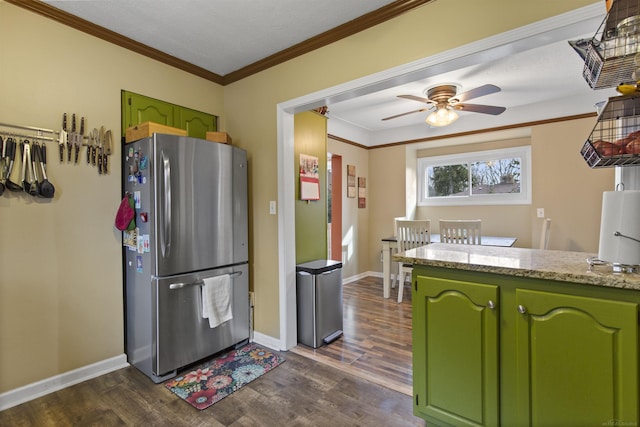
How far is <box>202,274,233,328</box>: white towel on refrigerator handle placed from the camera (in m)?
2.37

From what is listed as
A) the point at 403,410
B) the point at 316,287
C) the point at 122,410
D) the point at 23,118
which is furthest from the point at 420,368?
the point at 23,118

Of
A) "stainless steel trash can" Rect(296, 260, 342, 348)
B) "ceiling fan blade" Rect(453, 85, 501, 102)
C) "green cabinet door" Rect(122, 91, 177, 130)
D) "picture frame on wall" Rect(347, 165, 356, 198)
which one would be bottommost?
"stainless steel trash can" Rect(296, 260, 342, 348)

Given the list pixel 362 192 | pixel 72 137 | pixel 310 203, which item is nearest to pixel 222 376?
pixel 310 203

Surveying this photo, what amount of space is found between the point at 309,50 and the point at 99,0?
4.62 ft

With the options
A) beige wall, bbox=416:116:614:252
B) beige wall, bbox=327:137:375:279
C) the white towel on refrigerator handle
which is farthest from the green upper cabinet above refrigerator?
beige wall, bbox=416:116:614:252

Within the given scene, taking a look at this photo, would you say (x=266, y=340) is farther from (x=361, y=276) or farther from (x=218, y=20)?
(x=361, y=276)

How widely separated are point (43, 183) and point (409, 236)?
11.6 feet

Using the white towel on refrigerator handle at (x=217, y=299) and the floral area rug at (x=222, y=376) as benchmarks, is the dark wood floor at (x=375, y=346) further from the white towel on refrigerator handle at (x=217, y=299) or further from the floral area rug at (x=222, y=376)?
the white towel on refrigerator handle at (x=217, y=299)

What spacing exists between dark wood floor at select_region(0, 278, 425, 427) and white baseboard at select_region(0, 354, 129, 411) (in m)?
0.04

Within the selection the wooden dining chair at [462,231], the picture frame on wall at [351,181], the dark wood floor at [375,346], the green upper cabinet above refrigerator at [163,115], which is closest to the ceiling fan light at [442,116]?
the wooden dining chair at [462,231]

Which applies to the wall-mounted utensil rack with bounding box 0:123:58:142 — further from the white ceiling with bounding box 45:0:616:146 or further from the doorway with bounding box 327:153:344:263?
the doorway with bounding box 327:153:344:263

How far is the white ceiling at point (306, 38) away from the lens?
6.48ft

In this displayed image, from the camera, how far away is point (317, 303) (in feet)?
8.89

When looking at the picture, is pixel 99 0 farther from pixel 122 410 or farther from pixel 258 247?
pixel 122 410
